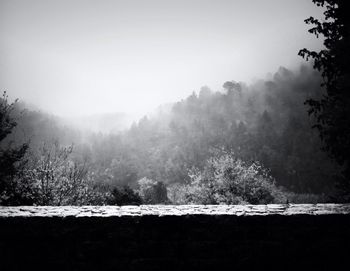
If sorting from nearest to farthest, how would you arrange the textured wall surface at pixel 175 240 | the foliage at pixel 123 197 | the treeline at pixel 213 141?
the textured wall surface at pixel 175 240
the foliage at pixel 123 197
the treeline at pixel 213 141

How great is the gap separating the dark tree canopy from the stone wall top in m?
8.90

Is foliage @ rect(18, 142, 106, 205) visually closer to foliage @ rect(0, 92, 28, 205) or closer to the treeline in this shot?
foliage @ rect(0, 92, 28, 205)

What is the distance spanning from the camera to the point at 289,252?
226 cm

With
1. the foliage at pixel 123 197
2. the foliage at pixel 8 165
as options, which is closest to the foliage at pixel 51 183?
the foliage at pixel 8 165

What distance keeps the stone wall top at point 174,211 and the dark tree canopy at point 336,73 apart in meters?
8.90

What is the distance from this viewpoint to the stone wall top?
7.77 feet

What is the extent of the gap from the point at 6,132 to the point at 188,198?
27.0m

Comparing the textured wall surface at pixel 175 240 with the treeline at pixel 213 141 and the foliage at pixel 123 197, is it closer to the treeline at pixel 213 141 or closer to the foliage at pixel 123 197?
the foliage at pixel 123 197

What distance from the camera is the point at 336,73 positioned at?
10.7 metres

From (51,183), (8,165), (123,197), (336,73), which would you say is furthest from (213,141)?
(336,73)

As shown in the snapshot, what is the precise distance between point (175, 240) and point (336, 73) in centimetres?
1144

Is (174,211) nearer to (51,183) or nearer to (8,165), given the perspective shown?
(8,165)

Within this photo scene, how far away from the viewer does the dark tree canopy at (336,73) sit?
32.1ft

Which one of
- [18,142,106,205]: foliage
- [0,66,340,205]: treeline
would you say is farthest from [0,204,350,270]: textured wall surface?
[0,66,340,205]: treeline
